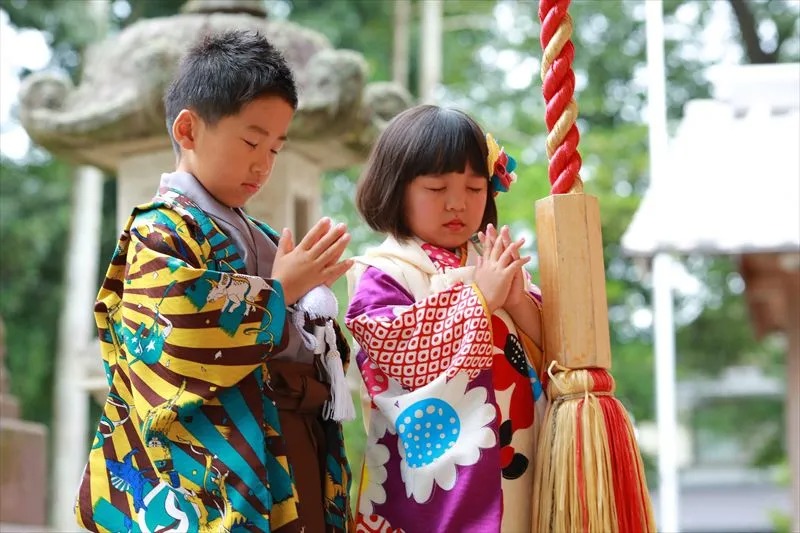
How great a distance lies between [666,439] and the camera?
5.47 m

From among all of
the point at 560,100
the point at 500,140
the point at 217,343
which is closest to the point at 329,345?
the point at 217,343

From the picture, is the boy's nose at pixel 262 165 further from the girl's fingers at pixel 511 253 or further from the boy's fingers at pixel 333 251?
the girl's fingers at pixel 511 253

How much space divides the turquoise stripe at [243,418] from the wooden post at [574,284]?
59 centimetres

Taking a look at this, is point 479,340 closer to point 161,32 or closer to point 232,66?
point 232,66

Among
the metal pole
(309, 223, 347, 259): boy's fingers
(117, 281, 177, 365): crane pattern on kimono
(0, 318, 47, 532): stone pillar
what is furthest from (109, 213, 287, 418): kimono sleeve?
(0, 318, 47, 532): stone pillar

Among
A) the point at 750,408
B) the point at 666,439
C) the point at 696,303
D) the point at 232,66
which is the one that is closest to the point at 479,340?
the point at 232,66

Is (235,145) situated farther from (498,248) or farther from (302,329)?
(498,248)

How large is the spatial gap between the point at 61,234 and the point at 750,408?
584 inches

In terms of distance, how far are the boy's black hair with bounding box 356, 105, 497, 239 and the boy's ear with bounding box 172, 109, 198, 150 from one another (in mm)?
376

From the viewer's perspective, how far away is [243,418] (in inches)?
82.3

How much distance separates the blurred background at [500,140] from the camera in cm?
431

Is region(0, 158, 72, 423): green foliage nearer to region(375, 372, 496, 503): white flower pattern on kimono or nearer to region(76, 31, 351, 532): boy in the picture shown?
region(76, 31, 351, 532): boy

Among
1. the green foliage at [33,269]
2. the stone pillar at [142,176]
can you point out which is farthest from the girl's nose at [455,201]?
the green foliage at [33,269]

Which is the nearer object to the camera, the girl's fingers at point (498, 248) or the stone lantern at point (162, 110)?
the girl's fingers at point (498, 248)
